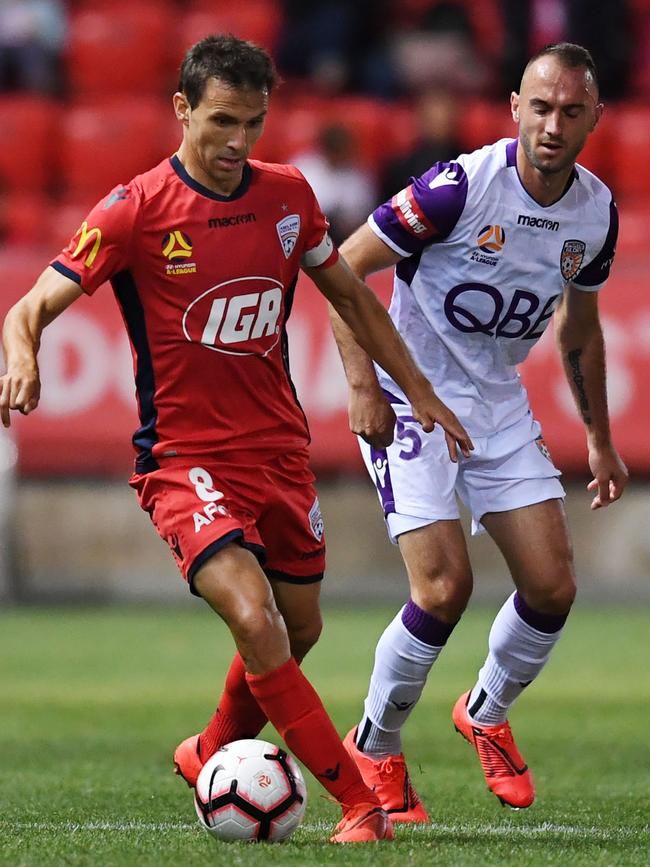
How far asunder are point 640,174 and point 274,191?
10.1 meters


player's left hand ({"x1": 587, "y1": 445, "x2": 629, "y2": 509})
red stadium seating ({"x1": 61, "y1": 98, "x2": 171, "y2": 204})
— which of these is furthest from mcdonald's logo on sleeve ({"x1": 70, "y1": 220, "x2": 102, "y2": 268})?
red stadium seating ({"x1": 61, "y1": 98, "x2": 171, "y2": 204})

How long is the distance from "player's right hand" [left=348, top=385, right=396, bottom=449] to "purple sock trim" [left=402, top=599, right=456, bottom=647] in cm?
62

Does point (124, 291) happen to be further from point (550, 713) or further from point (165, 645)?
point (165, 645)

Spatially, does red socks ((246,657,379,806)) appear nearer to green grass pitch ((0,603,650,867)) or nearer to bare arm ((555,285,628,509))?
green grass pitch ((0,603,650,867))

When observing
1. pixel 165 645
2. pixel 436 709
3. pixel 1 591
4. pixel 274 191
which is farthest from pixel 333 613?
pixel 274 191

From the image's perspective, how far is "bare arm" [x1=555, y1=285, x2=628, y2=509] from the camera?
20.6ft

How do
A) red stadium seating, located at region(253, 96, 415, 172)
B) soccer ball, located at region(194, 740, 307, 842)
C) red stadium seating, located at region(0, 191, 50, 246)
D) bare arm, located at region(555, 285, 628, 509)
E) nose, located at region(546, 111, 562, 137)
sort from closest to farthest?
soccer ball, located at region(194, 740, 307, 842), nose, located at region(546, 111, 562, 137), bare arm, located at region(555, 285, 628, 509), red stadium seating, located at region(0, 191, 50, 246), red stadium seating, located at region(253, 96, 415, 172)

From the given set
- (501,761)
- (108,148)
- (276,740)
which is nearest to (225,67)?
(501,761)

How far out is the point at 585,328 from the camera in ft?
20.6

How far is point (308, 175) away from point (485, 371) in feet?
26.2

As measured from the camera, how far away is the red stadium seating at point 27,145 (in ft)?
49.1

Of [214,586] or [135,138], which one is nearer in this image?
[214,586]

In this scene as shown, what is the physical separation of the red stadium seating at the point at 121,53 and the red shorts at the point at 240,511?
36.5 ft

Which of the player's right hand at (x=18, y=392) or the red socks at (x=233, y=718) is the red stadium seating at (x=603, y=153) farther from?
the player's right hand at (x=18, y=392)
